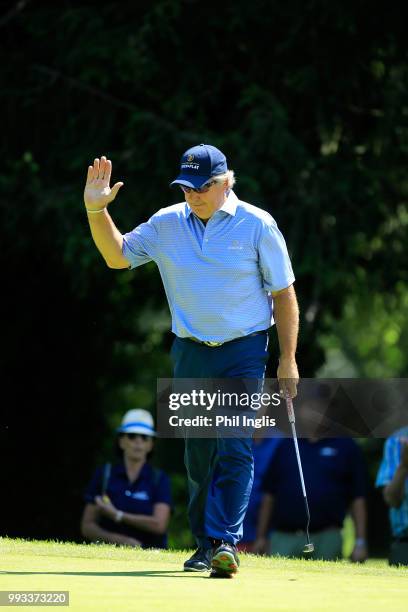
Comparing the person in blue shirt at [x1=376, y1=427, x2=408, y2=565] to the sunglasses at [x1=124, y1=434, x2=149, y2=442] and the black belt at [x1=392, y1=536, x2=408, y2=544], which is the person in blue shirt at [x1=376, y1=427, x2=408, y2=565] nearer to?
the black belt at [x1=392, y1=536, x2=408, y2=544]

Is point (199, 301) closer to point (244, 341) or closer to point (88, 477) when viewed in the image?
point (244, 341)

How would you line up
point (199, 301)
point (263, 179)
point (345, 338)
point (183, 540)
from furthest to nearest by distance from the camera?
point (345, 338)
point (183, 540)
point (263, 179)
point (199, 301)

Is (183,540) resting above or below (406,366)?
below

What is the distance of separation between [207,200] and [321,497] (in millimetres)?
4864

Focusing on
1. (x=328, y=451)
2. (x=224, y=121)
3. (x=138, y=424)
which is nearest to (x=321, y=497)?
(x=328, y=451)

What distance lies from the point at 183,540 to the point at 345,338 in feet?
53.2

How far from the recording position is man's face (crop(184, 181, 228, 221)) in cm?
659

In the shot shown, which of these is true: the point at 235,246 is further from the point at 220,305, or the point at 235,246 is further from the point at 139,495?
the point at 139,495

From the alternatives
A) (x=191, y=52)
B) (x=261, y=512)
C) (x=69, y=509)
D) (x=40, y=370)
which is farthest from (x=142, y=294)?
(x=261, y=512)

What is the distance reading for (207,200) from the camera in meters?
6.60

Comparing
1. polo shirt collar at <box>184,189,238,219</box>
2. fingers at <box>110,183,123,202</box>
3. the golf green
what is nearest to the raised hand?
fingers at <box>110,183,123,202</box>

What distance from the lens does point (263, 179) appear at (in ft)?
40.9

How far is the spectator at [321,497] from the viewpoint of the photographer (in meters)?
10.9

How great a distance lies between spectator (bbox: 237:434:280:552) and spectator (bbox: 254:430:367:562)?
0.30 metres
